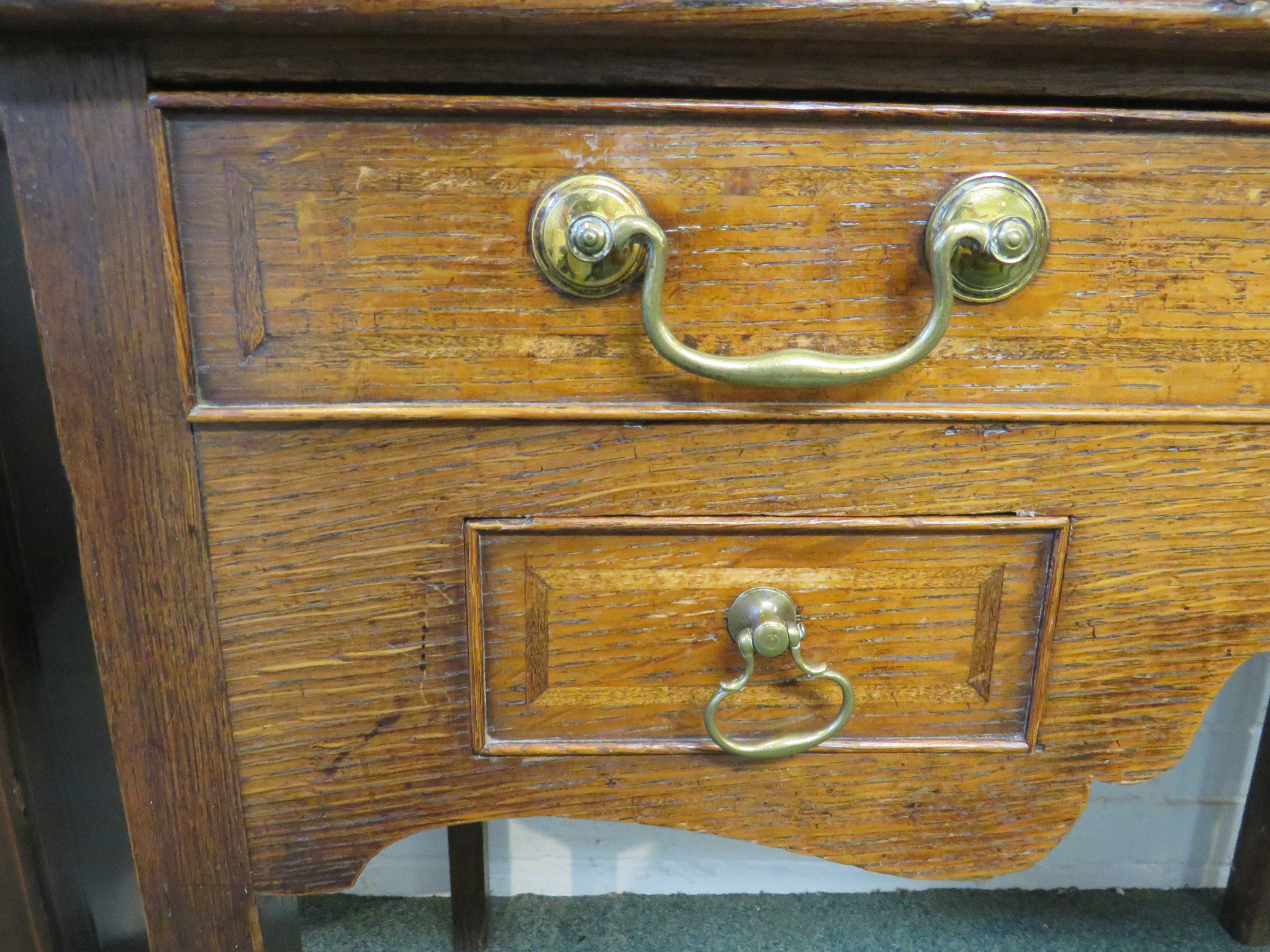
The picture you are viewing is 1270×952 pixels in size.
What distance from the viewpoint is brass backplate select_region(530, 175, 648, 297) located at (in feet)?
1.05

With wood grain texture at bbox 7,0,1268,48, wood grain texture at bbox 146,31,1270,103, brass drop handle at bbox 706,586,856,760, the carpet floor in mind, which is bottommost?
the carpet floor

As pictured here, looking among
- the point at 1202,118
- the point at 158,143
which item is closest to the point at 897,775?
the point at 1202,118

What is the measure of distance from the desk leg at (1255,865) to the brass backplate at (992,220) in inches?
25.6

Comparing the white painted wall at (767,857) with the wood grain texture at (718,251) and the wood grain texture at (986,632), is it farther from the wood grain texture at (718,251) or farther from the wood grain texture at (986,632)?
the wood grain texture at (718,251)

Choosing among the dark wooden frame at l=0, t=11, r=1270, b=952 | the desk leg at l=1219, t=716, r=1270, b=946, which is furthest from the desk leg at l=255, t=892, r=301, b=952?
the desk leg at l=1219, t=716, r=1270, b=946

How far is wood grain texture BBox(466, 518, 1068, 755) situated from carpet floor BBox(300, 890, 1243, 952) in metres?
0.50

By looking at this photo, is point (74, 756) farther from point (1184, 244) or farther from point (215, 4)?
point (1184, 244)

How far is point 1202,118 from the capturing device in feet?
1.07

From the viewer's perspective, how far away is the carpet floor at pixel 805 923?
0.78 m

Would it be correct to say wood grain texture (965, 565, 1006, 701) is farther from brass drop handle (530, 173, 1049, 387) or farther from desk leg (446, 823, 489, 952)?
desk leg (446, 823, 489, 952)

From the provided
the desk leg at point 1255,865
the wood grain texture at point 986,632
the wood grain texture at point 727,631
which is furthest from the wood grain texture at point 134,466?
the desk leg at point 1255,865

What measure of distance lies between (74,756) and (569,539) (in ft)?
1.57

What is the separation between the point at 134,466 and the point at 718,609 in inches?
9.9

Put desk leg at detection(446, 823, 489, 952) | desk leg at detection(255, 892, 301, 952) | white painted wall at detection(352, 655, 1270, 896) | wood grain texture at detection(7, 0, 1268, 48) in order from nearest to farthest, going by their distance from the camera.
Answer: wood grain texture at detection(7, 0, 1268, 48), desk leg at detection(255, 892, 301, 952), desk leg at detection(446, 823, 489, 952), white painted wall at detection(352, 655, 1270, 896)
